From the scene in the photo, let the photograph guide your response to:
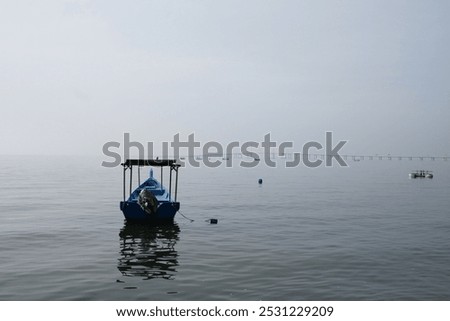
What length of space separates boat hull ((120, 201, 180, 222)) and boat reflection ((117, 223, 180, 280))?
695 millimetres

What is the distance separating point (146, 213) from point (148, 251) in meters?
7.44

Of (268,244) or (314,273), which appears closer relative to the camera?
(314,273)

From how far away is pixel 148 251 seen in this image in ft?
77.7

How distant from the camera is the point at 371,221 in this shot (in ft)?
116

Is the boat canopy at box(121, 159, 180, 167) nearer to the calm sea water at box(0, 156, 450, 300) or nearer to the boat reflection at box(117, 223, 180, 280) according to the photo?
the boat reflection at box(117, 223, 180, 280)

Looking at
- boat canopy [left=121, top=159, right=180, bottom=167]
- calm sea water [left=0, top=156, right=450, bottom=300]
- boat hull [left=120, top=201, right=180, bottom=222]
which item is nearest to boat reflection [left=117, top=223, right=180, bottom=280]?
calm sea water [left=0, top=156, right=450, bottom=300]

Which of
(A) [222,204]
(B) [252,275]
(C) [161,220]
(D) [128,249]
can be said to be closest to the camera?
(B) [252,275]

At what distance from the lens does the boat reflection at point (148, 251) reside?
1894 centimetres

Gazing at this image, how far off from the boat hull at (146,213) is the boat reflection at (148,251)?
2.28 feet
